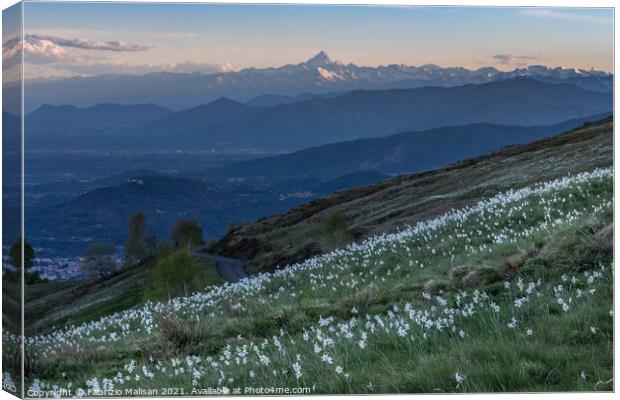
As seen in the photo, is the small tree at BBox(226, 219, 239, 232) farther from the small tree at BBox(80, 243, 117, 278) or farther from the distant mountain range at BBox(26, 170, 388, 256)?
the small tree at BBox(80, 243, 117, 278)

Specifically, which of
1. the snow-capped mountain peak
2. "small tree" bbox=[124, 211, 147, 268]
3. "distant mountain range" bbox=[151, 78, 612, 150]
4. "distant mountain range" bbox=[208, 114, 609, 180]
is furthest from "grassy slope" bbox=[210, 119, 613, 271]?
the snow-capped mountain peak

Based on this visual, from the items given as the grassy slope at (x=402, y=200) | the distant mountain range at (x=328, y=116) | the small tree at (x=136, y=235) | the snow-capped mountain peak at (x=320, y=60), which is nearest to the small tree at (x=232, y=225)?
the grassy slope at (x=402, y=200)

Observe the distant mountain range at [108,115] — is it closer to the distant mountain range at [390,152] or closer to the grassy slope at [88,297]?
the distant mountain range at [390,152]

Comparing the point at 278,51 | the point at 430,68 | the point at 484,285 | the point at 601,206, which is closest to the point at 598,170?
the point at 601,206

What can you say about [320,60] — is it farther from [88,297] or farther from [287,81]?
[88,297]

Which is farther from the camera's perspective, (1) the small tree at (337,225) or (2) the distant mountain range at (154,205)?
(1) the small tree at (337,225)

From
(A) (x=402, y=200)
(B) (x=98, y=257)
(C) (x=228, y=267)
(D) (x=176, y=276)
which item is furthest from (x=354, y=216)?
(B) (x=98, y=257)

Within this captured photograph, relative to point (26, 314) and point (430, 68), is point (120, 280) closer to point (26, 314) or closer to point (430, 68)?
point (26, 314)
